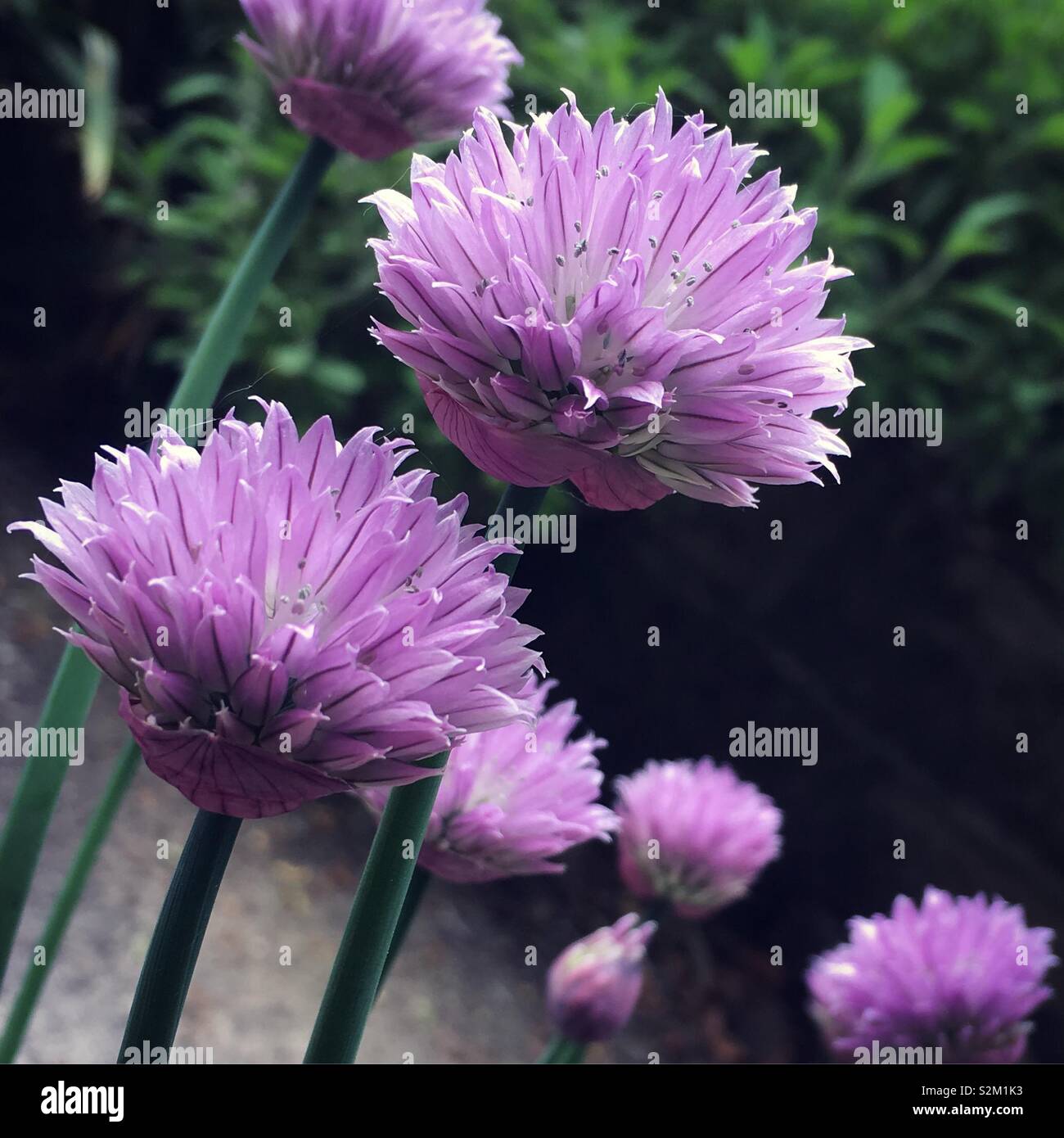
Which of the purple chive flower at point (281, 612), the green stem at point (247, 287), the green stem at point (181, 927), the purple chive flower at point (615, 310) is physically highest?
the green stem at point (247, 287)

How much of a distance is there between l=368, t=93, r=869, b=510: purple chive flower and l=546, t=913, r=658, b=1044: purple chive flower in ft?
1.06

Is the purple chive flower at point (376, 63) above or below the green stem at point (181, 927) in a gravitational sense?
above

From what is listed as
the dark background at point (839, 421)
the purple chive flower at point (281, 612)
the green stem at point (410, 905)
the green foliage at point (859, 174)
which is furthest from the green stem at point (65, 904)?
the green foliage at point (859, 174)

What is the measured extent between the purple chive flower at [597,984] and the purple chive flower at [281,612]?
0.32 meters

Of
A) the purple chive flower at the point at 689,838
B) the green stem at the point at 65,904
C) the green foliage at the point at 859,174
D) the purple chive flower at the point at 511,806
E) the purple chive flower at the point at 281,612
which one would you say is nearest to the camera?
the purple chive flower at the point at 281,612

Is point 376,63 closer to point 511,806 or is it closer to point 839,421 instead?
point 511,806

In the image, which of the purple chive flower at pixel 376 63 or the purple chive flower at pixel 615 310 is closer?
the purple chive flower at pixel 615 310

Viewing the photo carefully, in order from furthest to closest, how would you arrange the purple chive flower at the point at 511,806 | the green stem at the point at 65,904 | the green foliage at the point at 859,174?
the green foliage at the point at 859,174 < the green stem at the point at 65,904 < the purple chive flower at the point at 511,806

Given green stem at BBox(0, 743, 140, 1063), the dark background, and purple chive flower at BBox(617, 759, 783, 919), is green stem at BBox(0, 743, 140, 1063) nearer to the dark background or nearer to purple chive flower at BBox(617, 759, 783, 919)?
purple chive flower at BBox(617, 759, 783, 919)

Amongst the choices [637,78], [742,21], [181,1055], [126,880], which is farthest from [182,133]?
[181,1055]

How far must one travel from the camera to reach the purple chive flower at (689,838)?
63 centimetres

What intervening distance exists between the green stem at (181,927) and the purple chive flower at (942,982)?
1.17 feet

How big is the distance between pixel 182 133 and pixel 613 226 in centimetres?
113

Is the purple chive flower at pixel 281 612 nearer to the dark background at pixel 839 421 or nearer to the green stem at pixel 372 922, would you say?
the green stem at pixel 372 922
